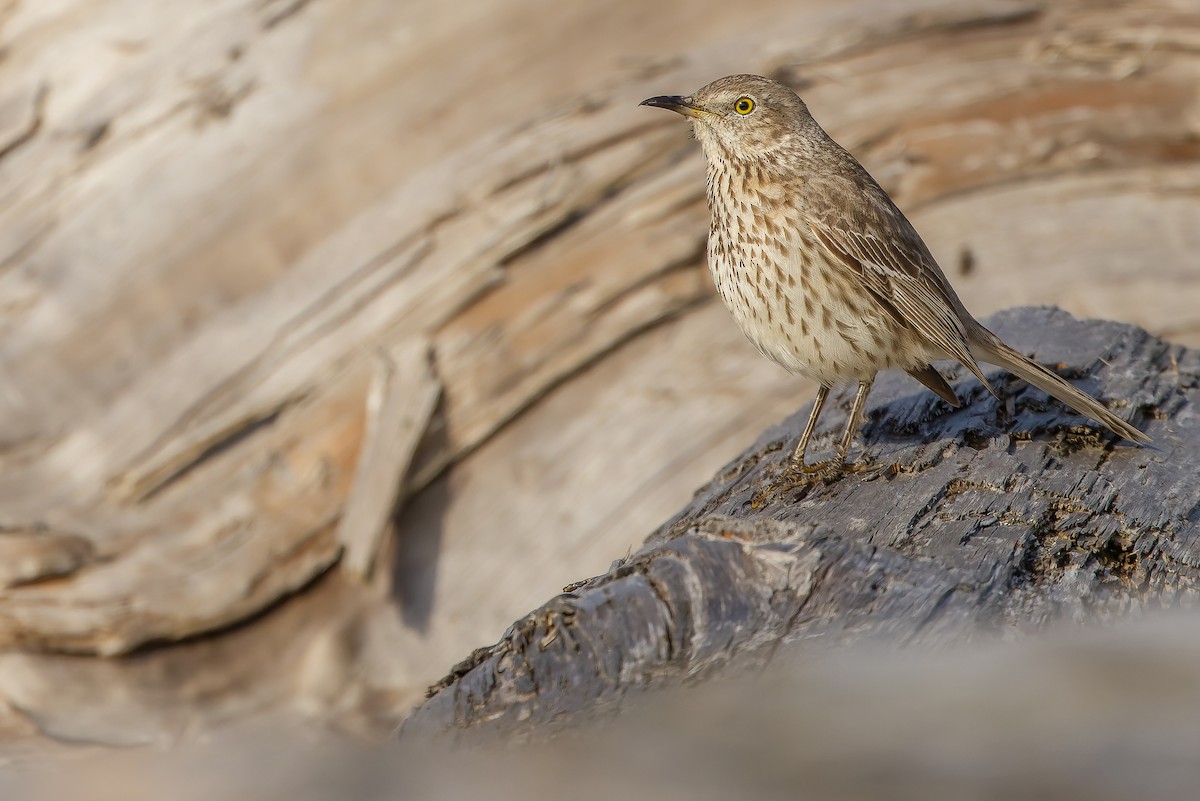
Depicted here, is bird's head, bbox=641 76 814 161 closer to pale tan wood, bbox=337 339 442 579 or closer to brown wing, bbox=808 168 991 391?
brown wing, bbox=808 168 991 391

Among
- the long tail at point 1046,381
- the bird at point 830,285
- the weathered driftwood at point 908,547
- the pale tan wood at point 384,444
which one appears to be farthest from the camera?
the pale tan wood at point 384,444

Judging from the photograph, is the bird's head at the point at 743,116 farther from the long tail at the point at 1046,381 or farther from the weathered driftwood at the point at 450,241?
the weathered driftwood at the point at 450,241

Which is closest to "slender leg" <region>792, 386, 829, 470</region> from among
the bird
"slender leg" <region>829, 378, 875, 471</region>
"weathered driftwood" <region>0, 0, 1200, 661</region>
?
the bird

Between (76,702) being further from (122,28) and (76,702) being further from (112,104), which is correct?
(122,28)

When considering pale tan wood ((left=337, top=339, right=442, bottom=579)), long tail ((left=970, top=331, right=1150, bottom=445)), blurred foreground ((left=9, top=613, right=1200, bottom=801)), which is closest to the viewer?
blurred foreground ((left=9, top=613, right=1200, bottom=801))

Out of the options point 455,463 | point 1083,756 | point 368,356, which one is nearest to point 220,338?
point 368,356

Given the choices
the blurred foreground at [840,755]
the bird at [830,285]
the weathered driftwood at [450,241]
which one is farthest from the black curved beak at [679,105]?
the blurred foreground at [840,755]

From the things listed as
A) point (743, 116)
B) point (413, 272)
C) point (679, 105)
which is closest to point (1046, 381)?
point (743, 116)
